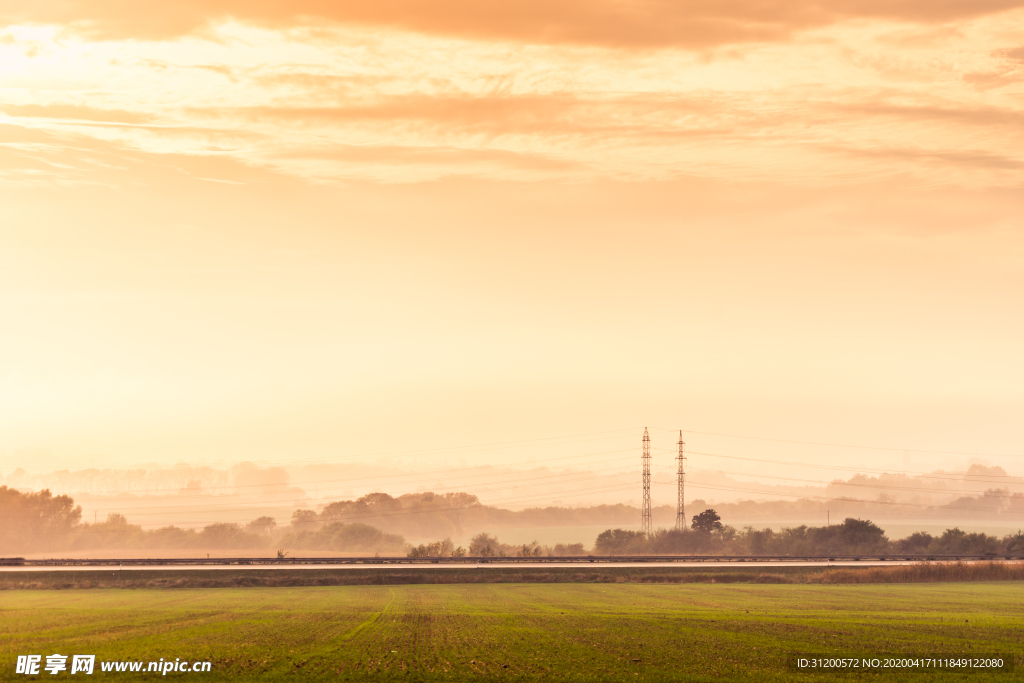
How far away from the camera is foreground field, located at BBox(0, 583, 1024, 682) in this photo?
124 feet

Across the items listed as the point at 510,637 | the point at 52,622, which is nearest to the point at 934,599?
the point at 510,637

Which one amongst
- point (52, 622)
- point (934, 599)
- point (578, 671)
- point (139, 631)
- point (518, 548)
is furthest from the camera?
point (518, 548)

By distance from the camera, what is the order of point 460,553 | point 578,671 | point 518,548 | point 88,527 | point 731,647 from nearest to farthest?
point 578,671, point 731,647, point 460,553, point 518,548, point 88,527

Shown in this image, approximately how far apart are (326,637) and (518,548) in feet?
274

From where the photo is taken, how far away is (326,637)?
155 feet

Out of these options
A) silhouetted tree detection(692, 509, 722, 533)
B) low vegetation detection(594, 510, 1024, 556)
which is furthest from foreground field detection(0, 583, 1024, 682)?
silhouetted tree detection(692, 509, 722, 533)

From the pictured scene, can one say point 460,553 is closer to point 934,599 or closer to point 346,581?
point 346,581

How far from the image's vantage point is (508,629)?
50.0m

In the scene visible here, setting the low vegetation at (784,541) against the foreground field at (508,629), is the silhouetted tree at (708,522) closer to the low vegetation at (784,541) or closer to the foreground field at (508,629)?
the low vegetation at (784,541)

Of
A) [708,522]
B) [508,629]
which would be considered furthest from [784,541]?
[508,629]

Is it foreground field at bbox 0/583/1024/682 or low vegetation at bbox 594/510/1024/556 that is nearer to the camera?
foreground field at bbox 0/583/1024/682

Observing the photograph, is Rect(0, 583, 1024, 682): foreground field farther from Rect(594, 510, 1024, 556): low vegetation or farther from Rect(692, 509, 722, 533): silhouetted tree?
Rect(692, 509, 722, 533): silhouetted tree

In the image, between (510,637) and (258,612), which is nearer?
(510,637)

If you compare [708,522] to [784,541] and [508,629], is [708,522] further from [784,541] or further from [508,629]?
[508,629]
